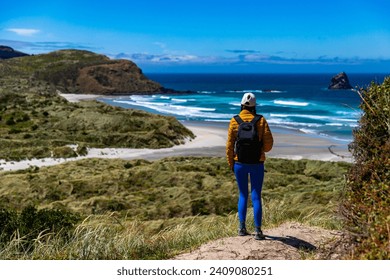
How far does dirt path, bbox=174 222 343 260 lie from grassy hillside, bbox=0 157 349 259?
1.79 ft

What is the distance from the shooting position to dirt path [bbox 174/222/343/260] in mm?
6566

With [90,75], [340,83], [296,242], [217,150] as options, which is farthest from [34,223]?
[340,83]

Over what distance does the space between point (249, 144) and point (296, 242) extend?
1.65 m

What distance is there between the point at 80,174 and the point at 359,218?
2283cm

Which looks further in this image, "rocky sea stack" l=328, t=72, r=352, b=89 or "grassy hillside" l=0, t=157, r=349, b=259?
"rocky sea stack" l=328, t=72, r=352, b=89

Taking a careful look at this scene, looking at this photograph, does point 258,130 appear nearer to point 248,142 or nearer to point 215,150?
point 248,142

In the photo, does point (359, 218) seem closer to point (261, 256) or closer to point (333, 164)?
point (261, 256)

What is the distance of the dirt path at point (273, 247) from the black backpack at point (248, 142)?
1153 mm

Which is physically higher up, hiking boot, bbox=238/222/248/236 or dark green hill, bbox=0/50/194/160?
hiking boot, bbox=238/222/248/236

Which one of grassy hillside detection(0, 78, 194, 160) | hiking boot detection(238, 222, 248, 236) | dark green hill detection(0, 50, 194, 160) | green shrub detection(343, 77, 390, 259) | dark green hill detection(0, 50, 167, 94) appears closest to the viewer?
green shrub detection(343, 77, 390, 259)

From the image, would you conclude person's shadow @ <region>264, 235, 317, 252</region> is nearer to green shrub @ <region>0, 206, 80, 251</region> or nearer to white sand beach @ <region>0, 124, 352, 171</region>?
green shrub @ <region>0, 206, 80, 251</region>

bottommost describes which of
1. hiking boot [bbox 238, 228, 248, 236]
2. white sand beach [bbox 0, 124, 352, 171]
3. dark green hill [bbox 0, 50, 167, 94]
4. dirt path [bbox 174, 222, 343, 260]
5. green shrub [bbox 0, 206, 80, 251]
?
white sand beach [bbox 0, 124, 352, 171]

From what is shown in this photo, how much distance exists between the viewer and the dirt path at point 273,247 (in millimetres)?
6566

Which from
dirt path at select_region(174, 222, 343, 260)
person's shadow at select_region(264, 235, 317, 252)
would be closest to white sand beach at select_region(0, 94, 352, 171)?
dirt path at select_region(174, 222, 343, 260)
